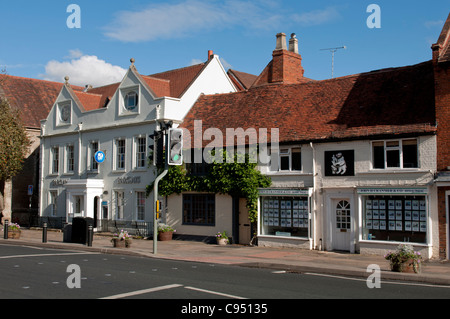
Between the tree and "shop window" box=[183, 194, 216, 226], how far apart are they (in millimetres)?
14650

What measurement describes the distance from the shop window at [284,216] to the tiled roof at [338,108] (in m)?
2.81

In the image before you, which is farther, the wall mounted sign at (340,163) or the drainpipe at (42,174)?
the drainpipe at (42,174)

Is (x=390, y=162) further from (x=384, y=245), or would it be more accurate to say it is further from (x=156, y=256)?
(x=156, y=256)

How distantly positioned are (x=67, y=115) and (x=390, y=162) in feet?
76.1

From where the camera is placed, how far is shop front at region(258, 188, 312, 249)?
71.5 feet

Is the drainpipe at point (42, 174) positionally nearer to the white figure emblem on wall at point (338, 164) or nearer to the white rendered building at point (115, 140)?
the white rendered building at point (115, 140)

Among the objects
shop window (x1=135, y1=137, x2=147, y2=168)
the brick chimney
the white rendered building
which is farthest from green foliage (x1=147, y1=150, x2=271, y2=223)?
the brick chimney

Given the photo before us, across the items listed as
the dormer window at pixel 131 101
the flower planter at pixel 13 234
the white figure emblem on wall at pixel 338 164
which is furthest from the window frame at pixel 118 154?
the white figure emblem on wall at pixel 338 164

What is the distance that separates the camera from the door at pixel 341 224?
826 inches

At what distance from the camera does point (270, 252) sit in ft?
68.1

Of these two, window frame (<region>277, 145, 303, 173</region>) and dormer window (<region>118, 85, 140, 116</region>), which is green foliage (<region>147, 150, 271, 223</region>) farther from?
dormer window (<region>118, 85, 140, 116</region>)

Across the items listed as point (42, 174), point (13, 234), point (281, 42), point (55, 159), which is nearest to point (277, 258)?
point (281, 42)

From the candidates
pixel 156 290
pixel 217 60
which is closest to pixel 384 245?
pixel 156 290
